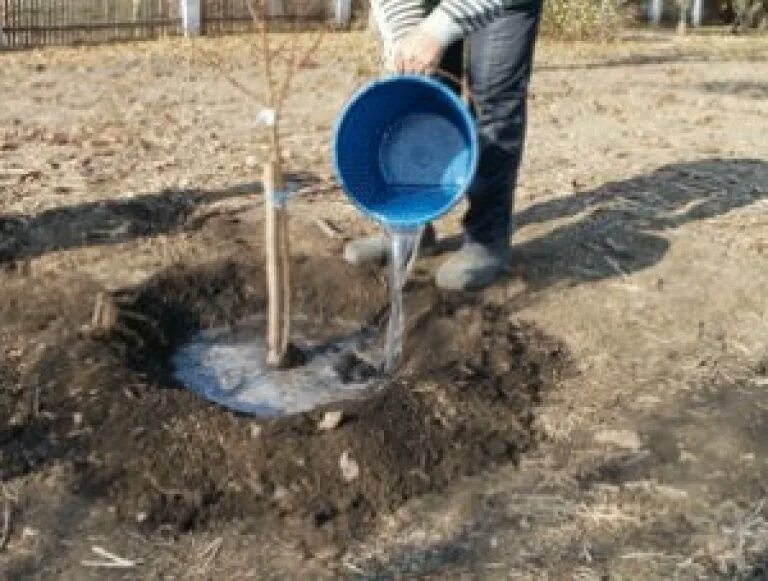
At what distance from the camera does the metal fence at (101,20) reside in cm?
969

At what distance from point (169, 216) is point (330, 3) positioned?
8.78 meters

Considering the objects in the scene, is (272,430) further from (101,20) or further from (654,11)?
(654,11)

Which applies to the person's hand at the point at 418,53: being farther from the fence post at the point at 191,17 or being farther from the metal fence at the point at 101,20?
the fence post at the point at 191,17

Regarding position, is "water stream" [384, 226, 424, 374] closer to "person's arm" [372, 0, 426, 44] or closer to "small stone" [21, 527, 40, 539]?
"person's arm" [372, 0, 426, 44]

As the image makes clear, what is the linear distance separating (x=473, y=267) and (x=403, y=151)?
1.54ft

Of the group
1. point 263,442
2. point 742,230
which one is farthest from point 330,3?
point 263,442

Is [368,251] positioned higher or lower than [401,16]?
lower

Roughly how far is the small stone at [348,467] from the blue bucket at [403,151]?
97 centimetres

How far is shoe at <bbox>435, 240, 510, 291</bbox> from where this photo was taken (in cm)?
384

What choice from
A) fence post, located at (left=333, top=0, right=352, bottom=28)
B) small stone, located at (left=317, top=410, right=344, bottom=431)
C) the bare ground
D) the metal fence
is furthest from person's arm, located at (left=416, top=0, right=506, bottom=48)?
fence post, located at (left=333, top=0, right=352, bottom=28)

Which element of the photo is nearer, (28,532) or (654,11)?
(28,532)

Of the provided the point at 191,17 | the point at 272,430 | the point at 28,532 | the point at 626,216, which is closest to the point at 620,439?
the point at 272,430

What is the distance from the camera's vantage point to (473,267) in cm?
385

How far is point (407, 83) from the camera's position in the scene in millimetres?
3488
